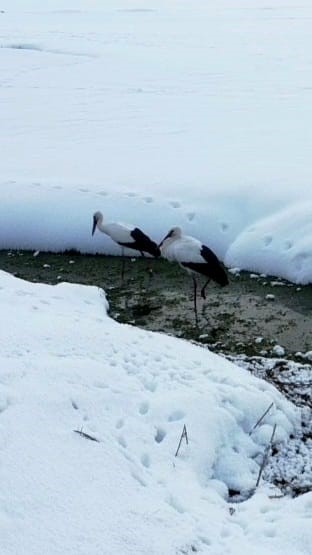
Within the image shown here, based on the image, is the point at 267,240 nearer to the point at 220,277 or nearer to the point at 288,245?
the point at 288,245

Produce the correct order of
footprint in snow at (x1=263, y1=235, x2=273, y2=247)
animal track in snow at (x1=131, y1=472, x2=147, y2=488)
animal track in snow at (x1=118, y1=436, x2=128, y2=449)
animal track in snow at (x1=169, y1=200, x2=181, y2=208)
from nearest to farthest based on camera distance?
animal track in snow at (x1=131, y1=472, x2=147, y2=488) < animal track in snow at (x1=118, y1=436, x2=128, y2=449) < footprint in snow at (x1=263, y1=235, x2=273, y2=247) < animal track in snow at (x1=169, y1=200, x2=181, y2=208)

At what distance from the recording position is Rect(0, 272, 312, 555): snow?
4.34 metres

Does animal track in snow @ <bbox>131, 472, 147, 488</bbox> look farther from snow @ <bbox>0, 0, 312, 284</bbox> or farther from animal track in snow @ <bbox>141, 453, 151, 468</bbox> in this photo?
snow @ <bbox>0, 0, 312, 284</bbox>

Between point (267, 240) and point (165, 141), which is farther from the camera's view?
point (165, 141)

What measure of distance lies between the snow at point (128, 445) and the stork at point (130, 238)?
119 inches

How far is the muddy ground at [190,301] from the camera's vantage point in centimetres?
886

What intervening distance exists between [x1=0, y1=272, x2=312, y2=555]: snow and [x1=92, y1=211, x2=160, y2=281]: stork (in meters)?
3.02

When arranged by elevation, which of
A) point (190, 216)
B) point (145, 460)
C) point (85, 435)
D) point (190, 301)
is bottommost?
point (190, 301)

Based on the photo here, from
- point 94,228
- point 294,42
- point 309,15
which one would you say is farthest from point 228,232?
point 309,15

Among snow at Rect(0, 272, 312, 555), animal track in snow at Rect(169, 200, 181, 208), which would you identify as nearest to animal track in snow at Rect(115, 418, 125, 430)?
snow at Rect(0, 272, 312, 555)

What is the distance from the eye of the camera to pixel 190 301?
32.7 feet

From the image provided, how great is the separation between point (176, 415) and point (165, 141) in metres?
11.0

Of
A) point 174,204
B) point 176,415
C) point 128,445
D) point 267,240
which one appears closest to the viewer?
point 128,445

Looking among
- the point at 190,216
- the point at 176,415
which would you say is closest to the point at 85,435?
the point at 176,415
